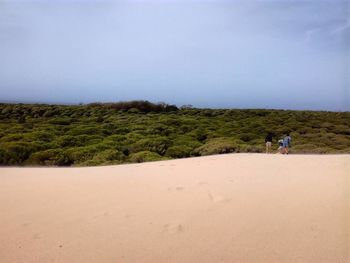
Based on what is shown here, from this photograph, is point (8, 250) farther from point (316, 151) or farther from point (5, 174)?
point (316, 151)

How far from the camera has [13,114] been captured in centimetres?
3822

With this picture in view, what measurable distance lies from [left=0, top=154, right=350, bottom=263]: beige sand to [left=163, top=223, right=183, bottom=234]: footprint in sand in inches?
0.6

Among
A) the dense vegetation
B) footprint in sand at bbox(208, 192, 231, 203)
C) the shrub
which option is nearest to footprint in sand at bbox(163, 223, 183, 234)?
footprint in sand at bbox(208, 192, 231, 203)

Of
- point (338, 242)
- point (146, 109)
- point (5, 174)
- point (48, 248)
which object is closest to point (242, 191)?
point (338, 242)

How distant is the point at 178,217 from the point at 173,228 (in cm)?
42

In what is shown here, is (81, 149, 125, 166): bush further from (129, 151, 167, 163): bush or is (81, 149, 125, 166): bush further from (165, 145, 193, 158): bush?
(165, 145, 193, 158): bush

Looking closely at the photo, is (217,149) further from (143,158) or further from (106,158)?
(106,158)

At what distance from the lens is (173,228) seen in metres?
5.14

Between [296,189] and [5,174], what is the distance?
660 centimetres

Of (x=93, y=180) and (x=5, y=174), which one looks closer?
(x=93, y=180)

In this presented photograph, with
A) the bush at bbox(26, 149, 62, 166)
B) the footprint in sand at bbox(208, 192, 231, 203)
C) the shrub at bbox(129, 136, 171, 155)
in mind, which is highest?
the footprint in sand at bbox(208, 192, 231, 203)

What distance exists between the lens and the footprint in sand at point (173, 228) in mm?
5023

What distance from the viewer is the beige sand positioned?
4426 millimetres

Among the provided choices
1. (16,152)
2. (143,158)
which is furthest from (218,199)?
(16,152)
